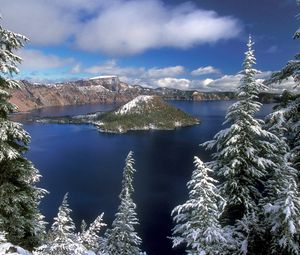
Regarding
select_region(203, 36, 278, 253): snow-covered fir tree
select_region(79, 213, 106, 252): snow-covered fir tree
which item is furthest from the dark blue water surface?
select_region(203, 36, 278, 253): snow-covered fir tree

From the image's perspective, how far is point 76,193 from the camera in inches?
5103

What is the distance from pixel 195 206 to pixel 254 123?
6937 mm

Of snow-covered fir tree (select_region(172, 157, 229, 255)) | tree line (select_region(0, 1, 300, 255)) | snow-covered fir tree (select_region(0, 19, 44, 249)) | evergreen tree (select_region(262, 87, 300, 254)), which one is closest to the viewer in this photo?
evergreen tree (select_region(262, 87, 300, 254))

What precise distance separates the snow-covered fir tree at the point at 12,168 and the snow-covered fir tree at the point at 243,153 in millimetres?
10000

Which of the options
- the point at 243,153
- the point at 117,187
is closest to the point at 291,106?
the point at 243,153

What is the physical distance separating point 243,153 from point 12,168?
12.0m

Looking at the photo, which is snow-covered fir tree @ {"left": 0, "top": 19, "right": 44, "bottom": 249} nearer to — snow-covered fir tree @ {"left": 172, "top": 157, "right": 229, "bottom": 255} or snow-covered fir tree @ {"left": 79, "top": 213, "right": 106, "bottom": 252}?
snow-covered fir tree @ {"left": 79, "top": 213, "right": 106, "bottom": 252}

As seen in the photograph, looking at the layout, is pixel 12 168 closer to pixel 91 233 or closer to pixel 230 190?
pixel 91 233

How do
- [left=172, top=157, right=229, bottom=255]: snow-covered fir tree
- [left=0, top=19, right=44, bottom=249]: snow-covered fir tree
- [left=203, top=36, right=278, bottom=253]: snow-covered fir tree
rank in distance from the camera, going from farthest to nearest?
1. [left=203, top=36, right=278, bottom=253]: snow-covered fir tree
2. [left=0, top=19, right=44, bottom=249]: snow-covered fir tree
3. [left=172, top=157, right=229, bottom=255]: snow-covered fir tree

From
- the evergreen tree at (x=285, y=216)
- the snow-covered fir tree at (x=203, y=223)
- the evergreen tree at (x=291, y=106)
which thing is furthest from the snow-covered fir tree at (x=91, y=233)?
the evergreen tree at (x=291, y=106)

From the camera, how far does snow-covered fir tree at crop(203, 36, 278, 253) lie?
1856 centimetres

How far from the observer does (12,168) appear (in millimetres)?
17703

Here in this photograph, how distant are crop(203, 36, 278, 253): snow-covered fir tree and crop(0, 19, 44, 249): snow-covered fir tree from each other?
10.00 metres

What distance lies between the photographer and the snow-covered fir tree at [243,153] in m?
18.6
